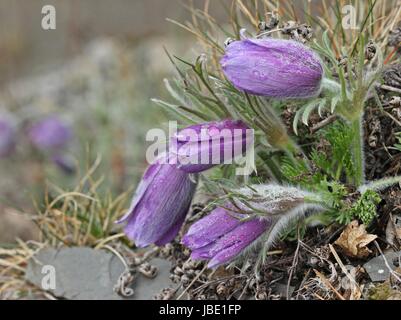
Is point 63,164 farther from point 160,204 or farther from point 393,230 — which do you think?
point 393,230

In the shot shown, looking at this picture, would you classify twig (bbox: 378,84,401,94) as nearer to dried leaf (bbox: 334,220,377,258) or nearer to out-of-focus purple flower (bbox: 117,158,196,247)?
dried leaf (bbox: 334,220,377,258)

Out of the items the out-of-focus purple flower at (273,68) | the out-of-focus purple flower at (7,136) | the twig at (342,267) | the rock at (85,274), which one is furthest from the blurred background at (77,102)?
the twig at (342,267)

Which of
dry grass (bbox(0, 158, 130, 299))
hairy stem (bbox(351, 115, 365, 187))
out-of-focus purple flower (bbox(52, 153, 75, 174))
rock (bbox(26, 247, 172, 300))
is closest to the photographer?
hairy stem (bbox(351, 115, 365, 187))

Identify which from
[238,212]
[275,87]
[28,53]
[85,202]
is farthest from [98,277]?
[28,53]

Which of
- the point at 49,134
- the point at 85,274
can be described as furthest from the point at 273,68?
the point at 49,134

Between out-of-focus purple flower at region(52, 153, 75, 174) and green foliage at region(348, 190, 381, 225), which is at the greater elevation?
green foliage at region(348, 190, 381, 225)

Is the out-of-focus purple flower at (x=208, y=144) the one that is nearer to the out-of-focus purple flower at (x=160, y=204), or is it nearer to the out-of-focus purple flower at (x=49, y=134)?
the out-of-focus purple flower at (x=160, y=204)

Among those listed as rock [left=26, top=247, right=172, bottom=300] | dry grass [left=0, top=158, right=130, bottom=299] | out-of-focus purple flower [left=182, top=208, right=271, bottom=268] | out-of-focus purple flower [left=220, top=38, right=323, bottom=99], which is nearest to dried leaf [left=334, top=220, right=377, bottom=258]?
out-of-focus purple flower [left=182, top=208, right=271, bottom=268]
